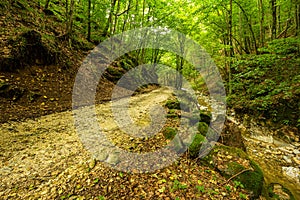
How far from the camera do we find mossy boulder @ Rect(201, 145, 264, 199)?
134 inches

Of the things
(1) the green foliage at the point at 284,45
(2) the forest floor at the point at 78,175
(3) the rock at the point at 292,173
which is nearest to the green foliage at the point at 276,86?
(1) the green foliage at the point at 284,45

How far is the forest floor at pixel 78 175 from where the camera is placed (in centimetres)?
264

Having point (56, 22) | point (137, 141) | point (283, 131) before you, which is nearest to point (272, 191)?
point (137, 141)

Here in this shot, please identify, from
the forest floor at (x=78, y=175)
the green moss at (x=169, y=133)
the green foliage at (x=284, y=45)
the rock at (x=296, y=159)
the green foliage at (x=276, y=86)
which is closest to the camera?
the forest floor at (x=78, y=175)

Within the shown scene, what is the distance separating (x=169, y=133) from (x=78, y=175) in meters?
2.48

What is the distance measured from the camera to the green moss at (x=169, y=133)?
4.40m

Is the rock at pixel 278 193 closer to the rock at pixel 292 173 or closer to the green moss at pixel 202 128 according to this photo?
the rock at pixel 292 173

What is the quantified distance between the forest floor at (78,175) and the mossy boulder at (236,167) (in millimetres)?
187

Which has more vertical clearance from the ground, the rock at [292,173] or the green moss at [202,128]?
the green moss at [202,128]

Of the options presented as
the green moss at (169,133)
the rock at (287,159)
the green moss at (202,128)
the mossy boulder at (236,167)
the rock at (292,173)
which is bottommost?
the rock at (292,173)

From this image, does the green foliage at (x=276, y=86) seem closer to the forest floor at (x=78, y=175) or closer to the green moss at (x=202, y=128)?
the green moss at (x=202, y=128)

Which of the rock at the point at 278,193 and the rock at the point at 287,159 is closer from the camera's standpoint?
the rock at the point at 278,193

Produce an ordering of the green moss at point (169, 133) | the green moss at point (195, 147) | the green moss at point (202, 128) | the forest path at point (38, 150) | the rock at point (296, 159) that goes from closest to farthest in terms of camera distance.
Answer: the forest path at point (38, 150) → the green moss at point (195, 147) → the green moss at point (169, 133) → the green moss at point (202, 128) → the rock at point (296, 159)

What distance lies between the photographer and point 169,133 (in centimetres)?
451
